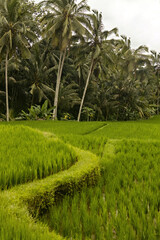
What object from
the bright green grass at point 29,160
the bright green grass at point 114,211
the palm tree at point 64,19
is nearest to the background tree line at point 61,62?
the palm tree at point 64,19

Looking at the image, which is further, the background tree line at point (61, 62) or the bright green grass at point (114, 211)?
the background tree line at point (61, 62)

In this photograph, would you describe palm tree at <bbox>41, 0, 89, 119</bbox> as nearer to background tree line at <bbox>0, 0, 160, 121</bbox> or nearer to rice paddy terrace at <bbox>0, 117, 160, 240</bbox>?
background tree line at <bbox>0, 0, 160, 121</bbox>

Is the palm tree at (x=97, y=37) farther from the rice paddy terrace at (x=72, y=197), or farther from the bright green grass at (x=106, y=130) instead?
the rice paddy terrace at (x=72, y=197)

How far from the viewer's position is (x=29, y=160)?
2.21 metres

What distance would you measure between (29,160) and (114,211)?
108 centimetres

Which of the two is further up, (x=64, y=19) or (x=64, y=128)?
(x=64, y=19)

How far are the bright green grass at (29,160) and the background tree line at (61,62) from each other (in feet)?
31.4

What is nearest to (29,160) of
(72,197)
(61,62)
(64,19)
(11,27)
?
(72,197)

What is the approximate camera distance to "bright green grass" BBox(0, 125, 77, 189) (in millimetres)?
1837

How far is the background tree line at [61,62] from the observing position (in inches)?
483

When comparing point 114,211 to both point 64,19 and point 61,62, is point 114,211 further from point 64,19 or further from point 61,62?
point 61,62

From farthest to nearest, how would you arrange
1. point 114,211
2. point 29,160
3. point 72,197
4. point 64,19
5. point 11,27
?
point 64,19 → point 11,27 → point 29,160 → point 72,197 → point 114,211

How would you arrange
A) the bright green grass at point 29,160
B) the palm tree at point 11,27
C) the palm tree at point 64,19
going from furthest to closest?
the palm tree at point 64,19, the palm tree at point 11,27, the bright green grass at point 29,160

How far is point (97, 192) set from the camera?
1.96 meters
